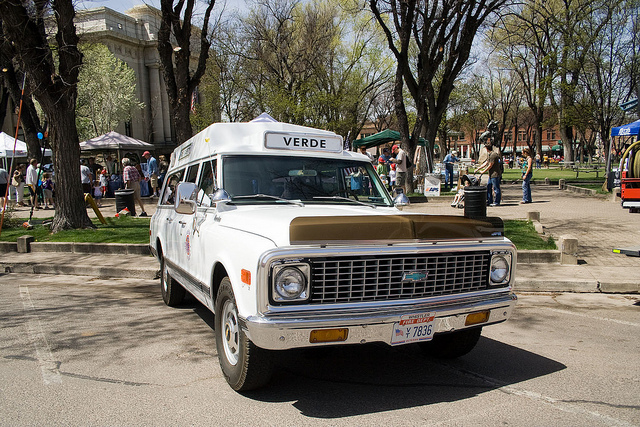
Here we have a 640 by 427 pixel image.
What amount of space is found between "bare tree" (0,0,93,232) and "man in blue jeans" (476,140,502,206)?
37.2ft

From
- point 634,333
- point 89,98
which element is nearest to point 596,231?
point 634,333

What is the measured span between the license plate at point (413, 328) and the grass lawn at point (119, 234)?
6.50 m

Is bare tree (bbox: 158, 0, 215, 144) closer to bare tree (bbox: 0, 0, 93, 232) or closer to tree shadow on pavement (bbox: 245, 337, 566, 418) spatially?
bare tree (bbox: 0, 0, 93, 232)

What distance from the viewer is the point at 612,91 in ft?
102

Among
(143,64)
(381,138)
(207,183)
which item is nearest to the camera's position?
(207,183)

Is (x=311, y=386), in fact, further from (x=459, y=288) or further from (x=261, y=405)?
(x=459, y=288)

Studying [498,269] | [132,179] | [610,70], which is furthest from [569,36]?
[498,269]

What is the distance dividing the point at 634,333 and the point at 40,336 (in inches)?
251

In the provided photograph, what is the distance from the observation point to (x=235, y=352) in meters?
4.12

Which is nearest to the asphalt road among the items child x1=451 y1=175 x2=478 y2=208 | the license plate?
the license plate

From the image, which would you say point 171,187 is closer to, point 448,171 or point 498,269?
point 498,269

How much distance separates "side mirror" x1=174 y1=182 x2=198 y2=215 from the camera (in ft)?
16.2

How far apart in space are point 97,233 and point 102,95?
1487 inches

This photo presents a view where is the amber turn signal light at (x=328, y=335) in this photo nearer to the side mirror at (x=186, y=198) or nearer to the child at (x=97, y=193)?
the side mirror at (x=186, y=198)
